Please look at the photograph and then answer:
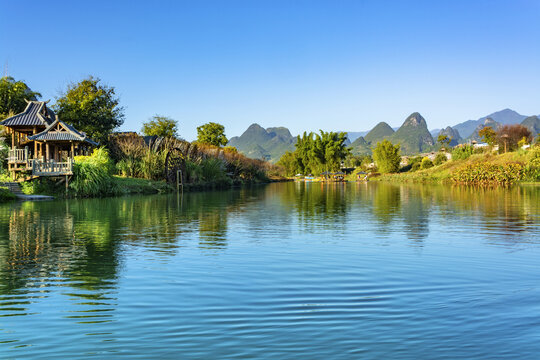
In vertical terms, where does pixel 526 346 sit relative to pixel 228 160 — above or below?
below

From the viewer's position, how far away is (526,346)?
4539 mm

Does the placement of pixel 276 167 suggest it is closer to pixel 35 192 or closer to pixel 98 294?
pixel 35 192

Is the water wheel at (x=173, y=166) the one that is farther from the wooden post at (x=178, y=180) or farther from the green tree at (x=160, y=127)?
the green tree at (x=160, y=127)

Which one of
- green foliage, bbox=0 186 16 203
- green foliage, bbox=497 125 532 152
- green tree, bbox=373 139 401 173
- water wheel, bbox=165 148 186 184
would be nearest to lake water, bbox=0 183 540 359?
green foliage, bbox=0 186 16 203

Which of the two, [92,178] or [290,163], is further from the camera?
[290,163]

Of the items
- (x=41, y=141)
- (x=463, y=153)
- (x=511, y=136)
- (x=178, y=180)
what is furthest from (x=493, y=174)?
(x=41, y=141)

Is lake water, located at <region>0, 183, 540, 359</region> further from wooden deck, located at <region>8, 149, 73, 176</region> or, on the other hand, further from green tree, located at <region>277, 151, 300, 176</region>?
green tree, located at <region>277, 151, 300, 176</region>

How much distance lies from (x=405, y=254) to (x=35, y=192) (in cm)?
2617

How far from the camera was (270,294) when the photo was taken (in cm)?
660

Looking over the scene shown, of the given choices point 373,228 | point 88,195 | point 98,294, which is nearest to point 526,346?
point 98,294

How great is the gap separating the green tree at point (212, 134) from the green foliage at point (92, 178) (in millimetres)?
57570

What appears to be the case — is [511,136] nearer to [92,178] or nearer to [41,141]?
[92,178]

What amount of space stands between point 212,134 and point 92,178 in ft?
198

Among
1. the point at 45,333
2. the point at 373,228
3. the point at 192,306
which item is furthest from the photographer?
the point at 373,228
